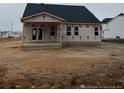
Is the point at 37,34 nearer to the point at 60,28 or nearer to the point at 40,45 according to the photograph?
the point at 60,28

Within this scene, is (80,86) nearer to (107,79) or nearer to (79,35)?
(107,79)

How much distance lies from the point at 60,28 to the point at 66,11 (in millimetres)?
5088

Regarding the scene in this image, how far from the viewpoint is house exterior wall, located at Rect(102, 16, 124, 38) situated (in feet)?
183

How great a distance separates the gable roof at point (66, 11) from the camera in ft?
98.3

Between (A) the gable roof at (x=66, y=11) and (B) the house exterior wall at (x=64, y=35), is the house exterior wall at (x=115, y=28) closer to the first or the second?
(A) the gable roof at (x=66, y=11)

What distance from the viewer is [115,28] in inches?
2248

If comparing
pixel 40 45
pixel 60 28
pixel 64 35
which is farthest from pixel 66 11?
pixel 40 45

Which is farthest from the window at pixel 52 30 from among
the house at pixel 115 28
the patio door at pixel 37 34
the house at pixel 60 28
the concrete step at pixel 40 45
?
the house at pixel 115 28

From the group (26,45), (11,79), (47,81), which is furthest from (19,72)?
(26,45)

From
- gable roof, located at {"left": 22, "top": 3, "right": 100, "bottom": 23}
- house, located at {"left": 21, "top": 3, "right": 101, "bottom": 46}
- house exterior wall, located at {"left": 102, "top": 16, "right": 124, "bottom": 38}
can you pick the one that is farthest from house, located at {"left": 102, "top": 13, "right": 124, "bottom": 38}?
house, located at {"left": 21, "top": 3, "right": 101, "bottom": 46}

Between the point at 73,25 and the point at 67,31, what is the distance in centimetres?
114

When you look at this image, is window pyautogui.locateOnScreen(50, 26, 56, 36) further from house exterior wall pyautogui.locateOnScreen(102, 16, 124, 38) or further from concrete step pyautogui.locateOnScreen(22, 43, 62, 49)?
house exterior wall pyautogui.locateOnScreen(102, 16, 124, 38)

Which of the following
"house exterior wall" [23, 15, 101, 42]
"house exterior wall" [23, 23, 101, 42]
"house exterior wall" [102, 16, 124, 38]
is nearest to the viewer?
"house exterior wall" [23, 15, 101, 42]

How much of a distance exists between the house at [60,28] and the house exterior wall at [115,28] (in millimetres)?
26455
